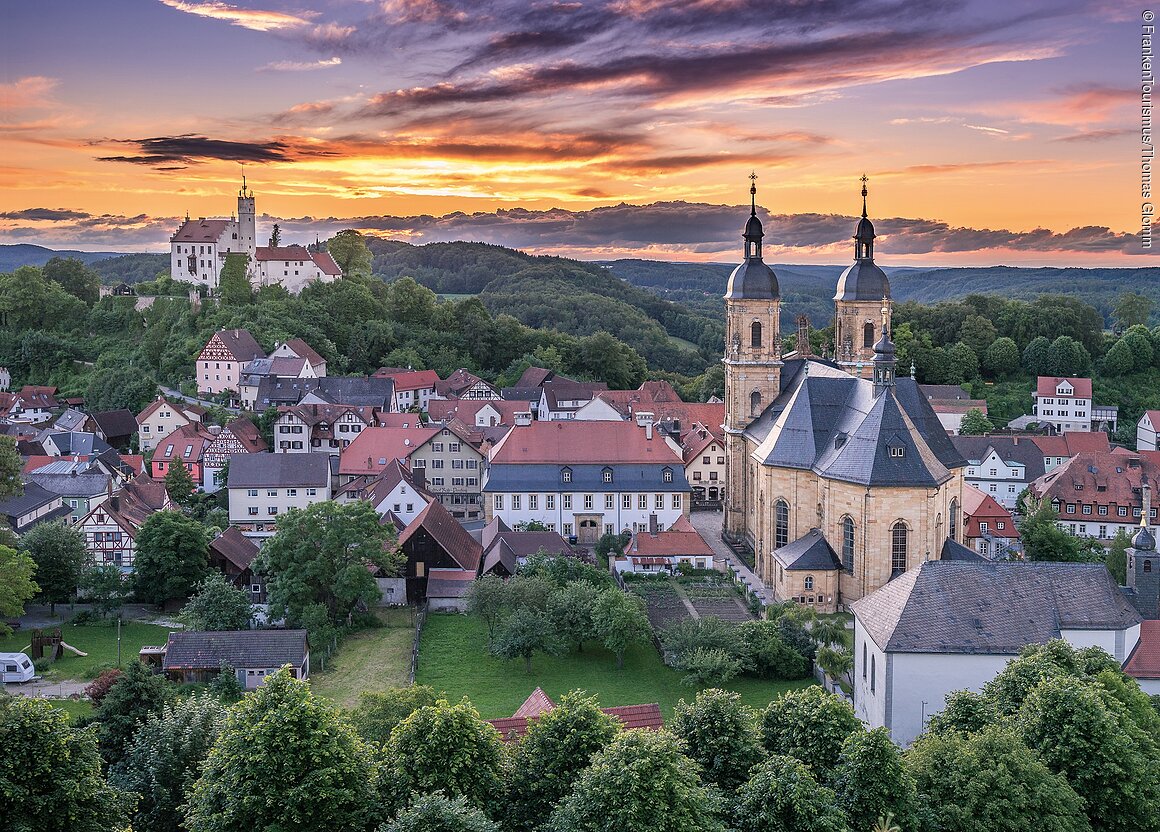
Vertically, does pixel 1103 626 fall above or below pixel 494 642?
above

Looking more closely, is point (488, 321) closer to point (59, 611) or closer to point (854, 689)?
point (59, 611)

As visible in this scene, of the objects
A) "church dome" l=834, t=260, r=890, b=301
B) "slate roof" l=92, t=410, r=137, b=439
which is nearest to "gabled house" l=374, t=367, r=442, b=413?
"slate roof" l=92, t=410, r=137, b=439

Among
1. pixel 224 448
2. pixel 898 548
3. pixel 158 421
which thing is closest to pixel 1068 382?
pixel 898 548

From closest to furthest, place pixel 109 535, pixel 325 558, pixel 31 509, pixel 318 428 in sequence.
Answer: pixel 325 558 < pixel 109 535 < pixel 31 509 < pixel 318 428

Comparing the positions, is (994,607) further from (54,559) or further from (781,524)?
(54,559)

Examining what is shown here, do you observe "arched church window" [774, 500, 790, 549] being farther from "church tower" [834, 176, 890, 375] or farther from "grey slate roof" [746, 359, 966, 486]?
"church tower" [834, 176, 890, 375]

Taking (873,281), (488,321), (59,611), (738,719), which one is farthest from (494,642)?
(488,321)
